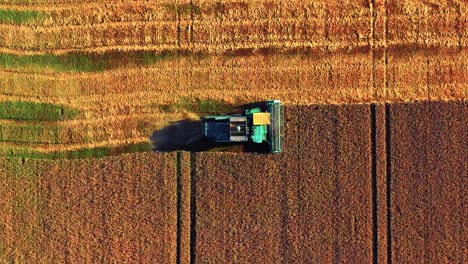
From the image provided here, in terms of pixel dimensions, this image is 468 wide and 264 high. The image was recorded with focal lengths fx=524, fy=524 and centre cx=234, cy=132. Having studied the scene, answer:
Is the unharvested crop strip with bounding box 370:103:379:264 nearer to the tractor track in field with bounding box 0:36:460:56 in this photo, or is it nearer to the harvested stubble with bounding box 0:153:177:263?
the tractor track in field with bounding box 0:36:460:56

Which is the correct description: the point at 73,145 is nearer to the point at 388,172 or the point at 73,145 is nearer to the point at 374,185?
the point at 374,185

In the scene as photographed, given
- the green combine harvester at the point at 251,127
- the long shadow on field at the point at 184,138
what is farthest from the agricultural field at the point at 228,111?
the green combine harvester at the point at 251,127

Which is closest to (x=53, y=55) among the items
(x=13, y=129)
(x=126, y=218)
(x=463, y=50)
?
(x=13, y=129)

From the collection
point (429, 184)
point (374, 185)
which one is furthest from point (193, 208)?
point (429, 184)

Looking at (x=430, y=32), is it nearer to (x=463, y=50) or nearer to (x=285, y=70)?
(x=463, y=50)

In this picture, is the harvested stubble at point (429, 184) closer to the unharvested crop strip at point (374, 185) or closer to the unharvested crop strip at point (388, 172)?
the unharvested crop strip at point (388, 172)

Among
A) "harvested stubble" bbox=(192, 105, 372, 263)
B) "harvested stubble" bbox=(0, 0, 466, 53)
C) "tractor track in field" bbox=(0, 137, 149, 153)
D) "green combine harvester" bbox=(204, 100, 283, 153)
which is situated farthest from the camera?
"harvested stubble" bbox=(0, 0, 466, 53)

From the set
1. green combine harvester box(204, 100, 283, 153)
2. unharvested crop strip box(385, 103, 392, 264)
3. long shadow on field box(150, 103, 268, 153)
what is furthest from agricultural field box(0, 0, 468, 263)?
green combine harvester box(204, 100, 283, 153)
